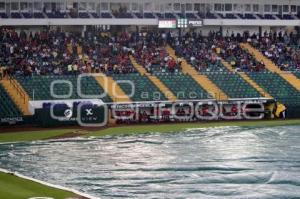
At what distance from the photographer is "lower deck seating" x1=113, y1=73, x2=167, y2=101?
49397mm

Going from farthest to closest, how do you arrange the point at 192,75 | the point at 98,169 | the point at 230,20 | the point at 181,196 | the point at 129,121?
the point at 230,20 → the point at 192,75 → the point at 129,121 → the point at 98,169 → the point at 181,196

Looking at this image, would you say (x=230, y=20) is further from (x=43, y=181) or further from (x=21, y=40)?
(x=43, y=181)

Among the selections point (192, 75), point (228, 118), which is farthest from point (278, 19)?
point (228, 118)

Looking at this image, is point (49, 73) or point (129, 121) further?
point (49, 73)

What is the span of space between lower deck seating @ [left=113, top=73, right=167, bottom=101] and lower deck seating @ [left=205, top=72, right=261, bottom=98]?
5.47m

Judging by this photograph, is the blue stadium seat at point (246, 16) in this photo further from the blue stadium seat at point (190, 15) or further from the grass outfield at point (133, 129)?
the grass outfield at point (133, 129)

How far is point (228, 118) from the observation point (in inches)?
1890

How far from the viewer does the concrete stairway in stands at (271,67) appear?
55062 millimetres

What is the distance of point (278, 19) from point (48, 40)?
23077mm

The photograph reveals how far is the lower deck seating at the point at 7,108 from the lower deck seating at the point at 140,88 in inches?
352

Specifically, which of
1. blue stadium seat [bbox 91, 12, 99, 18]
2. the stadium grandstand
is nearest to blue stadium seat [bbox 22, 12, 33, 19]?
the stadium grandstand

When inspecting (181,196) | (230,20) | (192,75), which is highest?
(230,20)

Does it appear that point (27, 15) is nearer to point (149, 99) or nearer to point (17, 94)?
point (17, 94)

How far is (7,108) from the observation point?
146ft
